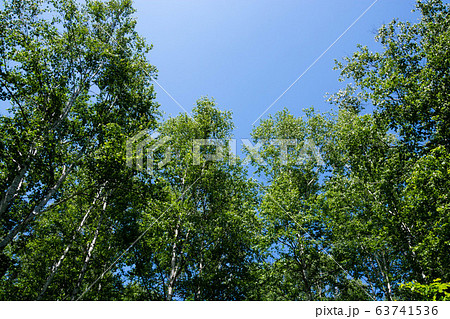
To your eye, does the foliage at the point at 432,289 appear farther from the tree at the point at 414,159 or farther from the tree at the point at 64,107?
the tree at the point at 64,107

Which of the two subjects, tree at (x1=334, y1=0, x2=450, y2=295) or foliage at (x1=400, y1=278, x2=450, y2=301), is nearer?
foliage at (x1=400, y1=278, x2=450, y2=301)

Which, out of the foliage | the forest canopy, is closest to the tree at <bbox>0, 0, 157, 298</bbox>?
the forest canopy

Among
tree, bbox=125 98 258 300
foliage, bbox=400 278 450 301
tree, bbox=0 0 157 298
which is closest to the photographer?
foliage, bbox=400 278 450 301

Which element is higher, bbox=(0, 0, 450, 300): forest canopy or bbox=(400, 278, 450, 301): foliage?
bbox=(0, 0, 450, 300): forest canopy

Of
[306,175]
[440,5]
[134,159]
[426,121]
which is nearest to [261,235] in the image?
[306,175]

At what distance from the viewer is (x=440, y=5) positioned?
15.9 metres

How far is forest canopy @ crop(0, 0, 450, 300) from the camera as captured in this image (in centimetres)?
1091

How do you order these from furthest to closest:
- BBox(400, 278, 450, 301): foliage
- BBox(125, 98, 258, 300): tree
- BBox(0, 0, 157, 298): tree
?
BBox(125, 98, 258, 300): tree → BBox(0, 0, 157, 298): tree → BBox(400, 278, 450, 301): foliage

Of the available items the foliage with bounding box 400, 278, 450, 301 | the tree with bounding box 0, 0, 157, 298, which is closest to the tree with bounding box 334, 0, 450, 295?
the foliage with bounding box 400, 278, 450, 301

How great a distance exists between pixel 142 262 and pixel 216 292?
5100mm

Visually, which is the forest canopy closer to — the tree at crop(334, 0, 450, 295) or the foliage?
the tree at crop(334, 0, 450, 295)

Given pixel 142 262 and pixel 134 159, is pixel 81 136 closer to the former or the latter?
pixel 134 159

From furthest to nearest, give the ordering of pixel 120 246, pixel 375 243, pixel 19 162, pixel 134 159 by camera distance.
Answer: pixel 120 246, pixel 375 243, pixel 134 159, pixel 19 162

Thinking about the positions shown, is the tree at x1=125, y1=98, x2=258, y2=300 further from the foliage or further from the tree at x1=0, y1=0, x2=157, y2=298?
the foliage
